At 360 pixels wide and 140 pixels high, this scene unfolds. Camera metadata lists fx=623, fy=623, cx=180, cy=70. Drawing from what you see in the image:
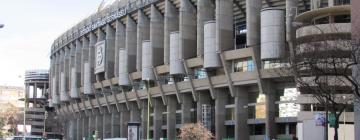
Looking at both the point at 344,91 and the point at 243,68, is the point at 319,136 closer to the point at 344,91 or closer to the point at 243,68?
the point at 344,91

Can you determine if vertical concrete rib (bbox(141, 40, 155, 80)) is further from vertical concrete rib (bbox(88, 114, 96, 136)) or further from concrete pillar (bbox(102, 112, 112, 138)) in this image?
vertical concrete rib (bbox(88, 114, 96, 136))

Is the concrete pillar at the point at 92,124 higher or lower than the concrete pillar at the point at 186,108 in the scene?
lower

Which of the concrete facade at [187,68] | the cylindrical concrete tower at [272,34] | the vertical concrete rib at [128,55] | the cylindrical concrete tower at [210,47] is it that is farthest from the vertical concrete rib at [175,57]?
the cylindrical concrete tower at [272,34]

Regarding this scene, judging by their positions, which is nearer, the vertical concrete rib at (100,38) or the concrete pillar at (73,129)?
the vertical concrete rib at (100,38)

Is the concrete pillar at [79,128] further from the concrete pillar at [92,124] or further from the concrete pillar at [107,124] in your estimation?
the concrete pillar at [107,124]

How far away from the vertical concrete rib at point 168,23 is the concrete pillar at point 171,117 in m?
6.46

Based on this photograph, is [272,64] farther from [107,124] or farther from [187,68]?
[107,124]

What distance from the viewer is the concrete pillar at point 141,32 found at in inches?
4284

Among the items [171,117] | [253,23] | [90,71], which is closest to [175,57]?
[171,117]

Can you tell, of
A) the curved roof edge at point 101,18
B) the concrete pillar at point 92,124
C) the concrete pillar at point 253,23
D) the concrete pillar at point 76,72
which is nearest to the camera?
the concrete pillar at point 253,23

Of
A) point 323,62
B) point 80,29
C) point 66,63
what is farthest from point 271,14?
point 66,63

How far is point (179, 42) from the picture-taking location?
3755 inches

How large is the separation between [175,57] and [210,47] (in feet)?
33.8

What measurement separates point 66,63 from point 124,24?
35019mm
